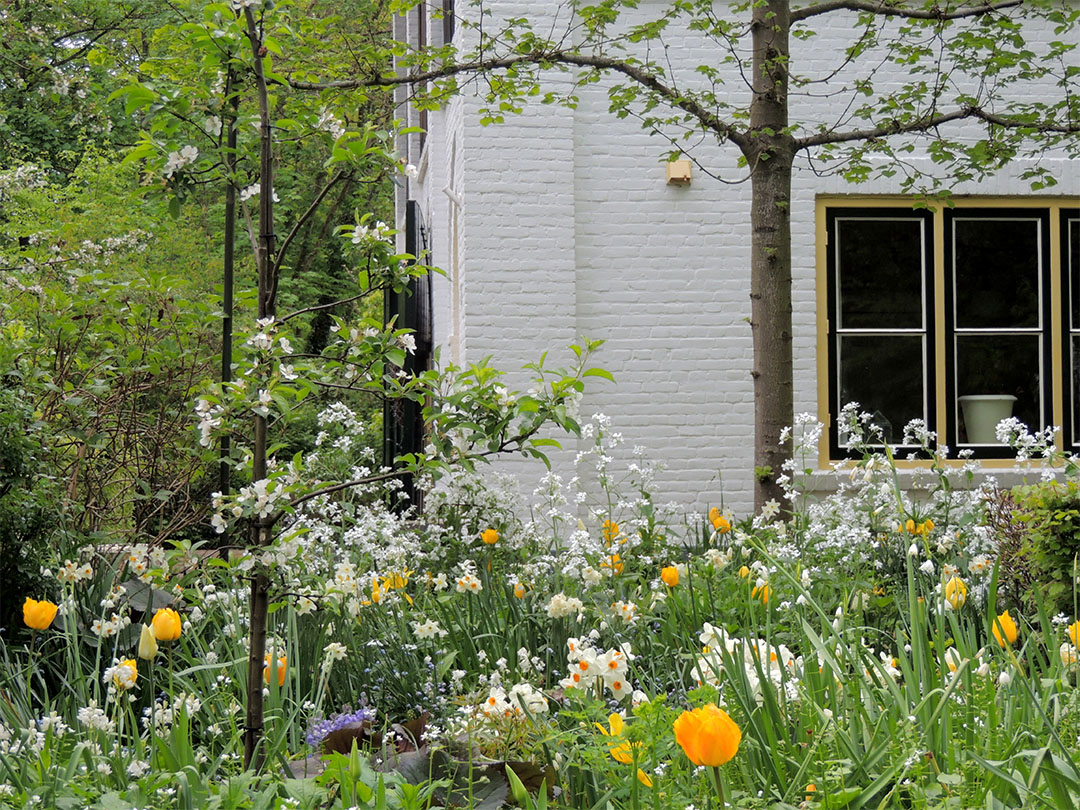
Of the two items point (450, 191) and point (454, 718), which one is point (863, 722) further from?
point (450, 191)

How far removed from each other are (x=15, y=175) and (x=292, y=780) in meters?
7.07

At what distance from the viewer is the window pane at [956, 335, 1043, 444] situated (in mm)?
7770

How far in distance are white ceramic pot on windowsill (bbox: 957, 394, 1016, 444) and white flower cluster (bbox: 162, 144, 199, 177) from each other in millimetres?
6529

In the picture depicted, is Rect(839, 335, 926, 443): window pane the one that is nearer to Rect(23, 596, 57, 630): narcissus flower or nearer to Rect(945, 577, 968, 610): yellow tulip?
Rect(945, 577, 968, 610): yellow tulip

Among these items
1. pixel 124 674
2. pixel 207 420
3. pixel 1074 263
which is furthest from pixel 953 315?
pixel 124 674

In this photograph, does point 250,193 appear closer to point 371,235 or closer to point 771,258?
point 371,235

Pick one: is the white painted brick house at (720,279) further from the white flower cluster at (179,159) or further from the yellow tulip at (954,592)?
the yellow tulip at (954,592)

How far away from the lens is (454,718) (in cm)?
257

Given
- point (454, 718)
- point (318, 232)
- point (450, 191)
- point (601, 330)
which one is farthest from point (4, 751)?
point (318, 232)

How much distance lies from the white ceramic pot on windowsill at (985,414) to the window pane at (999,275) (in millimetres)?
531

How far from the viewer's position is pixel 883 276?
776cm

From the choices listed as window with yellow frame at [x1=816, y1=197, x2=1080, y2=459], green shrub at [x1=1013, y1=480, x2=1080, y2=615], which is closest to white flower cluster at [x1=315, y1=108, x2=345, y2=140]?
green shrub at [x1=1013, y1=480, x2=1080, y2=615]

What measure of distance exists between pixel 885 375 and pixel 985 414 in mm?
757

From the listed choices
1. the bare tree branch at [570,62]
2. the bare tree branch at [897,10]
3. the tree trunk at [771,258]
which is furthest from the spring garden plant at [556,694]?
the bare tree branch at [897,10]
